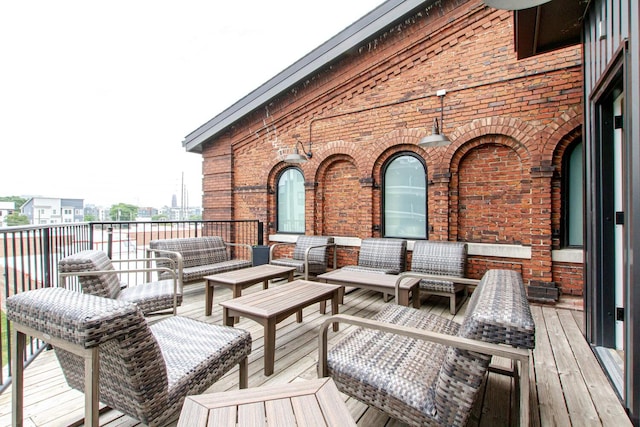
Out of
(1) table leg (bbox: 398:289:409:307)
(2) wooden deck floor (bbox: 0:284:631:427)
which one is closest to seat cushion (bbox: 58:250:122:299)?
(2) wooden deck floor (bbox: 0:284:631:427)

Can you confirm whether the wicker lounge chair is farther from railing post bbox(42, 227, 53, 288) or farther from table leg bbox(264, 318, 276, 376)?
railing post bbox(42, 227, 53, 288)

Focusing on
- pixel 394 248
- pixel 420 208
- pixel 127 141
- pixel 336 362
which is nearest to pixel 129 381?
pixel 336 362

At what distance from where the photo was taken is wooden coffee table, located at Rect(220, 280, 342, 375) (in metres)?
2.25

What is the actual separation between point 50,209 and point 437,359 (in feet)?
63.7

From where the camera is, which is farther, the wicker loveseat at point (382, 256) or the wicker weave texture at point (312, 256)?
the wicker weave texture at point (312, 256)

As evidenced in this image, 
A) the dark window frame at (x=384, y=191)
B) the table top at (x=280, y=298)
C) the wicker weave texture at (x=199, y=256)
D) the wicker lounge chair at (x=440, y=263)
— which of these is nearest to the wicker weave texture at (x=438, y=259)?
the wicker lounge chair at (x=440, y=263)

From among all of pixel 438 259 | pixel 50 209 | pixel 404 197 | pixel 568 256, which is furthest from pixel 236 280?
pixel 50 209

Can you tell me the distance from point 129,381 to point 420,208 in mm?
4532

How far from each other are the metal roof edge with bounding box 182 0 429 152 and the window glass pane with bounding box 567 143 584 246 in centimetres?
319

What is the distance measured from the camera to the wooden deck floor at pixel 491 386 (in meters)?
1.71

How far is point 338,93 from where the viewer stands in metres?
5.53

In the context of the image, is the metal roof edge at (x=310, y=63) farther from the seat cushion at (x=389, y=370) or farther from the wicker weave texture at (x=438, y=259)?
the seat cushion at (x=389, y=370)

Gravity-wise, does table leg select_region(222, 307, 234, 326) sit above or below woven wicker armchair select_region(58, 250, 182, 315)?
below

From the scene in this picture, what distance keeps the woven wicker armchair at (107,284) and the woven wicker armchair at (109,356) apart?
1.33 m
